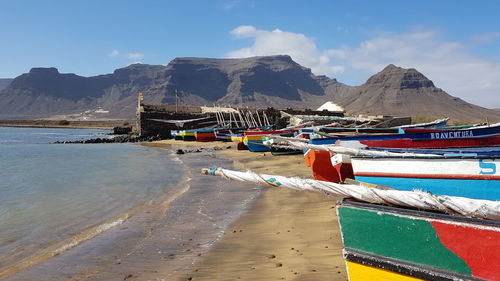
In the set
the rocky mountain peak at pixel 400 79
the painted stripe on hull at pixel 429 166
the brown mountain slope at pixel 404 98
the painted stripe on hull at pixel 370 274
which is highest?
the rocky mountain peak at pixel 400 79

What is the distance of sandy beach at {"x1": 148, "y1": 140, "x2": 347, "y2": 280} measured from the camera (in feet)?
18.7

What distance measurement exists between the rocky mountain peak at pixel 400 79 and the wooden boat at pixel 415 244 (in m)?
123

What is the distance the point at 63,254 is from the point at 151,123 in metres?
50.3

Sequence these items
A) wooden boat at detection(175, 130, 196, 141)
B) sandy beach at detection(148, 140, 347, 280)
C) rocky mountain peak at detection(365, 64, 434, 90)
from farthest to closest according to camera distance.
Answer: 1. rocky mountain peak at detection(365, 64, 434, 90)
2. wooden boat at detection(175, 130, 196, 141)
3. sandy beach at detection(148, 140, 347, 280)

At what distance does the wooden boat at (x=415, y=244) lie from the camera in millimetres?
3252

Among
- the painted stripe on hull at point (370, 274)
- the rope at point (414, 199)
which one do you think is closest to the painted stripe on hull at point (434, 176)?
the rope at point (414, 199)

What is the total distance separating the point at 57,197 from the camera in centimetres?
1412

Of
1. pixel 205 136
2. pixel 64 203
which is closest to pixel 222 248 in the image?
pixel 64 203

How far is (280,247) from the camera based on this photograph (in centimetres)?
696

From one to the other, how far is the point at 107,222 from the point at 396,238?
8.32 meters

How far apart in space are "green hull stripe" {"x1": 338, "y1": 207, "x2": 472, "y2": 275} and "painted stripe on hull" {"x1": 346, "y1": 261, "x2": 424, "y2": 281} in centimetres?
16

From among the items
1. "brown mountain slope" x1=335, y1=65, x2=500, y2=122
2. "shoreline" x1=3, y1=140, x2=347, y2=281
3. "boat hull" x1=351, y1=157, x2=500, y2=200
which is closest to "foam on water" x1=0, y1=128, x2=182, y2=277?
"shoreline" x1=3, y1=140, x2=347, y2=281

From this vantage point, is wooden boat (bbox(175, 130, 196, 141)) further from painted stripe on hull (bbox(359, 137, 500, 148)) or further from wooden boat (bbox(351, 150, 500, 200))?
wooden boat (bbox(351, 150, 500, 200))

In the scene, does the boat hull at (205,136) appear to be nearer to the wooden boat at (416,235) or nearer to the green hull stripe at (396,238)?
the wooden boat at (416,235)
